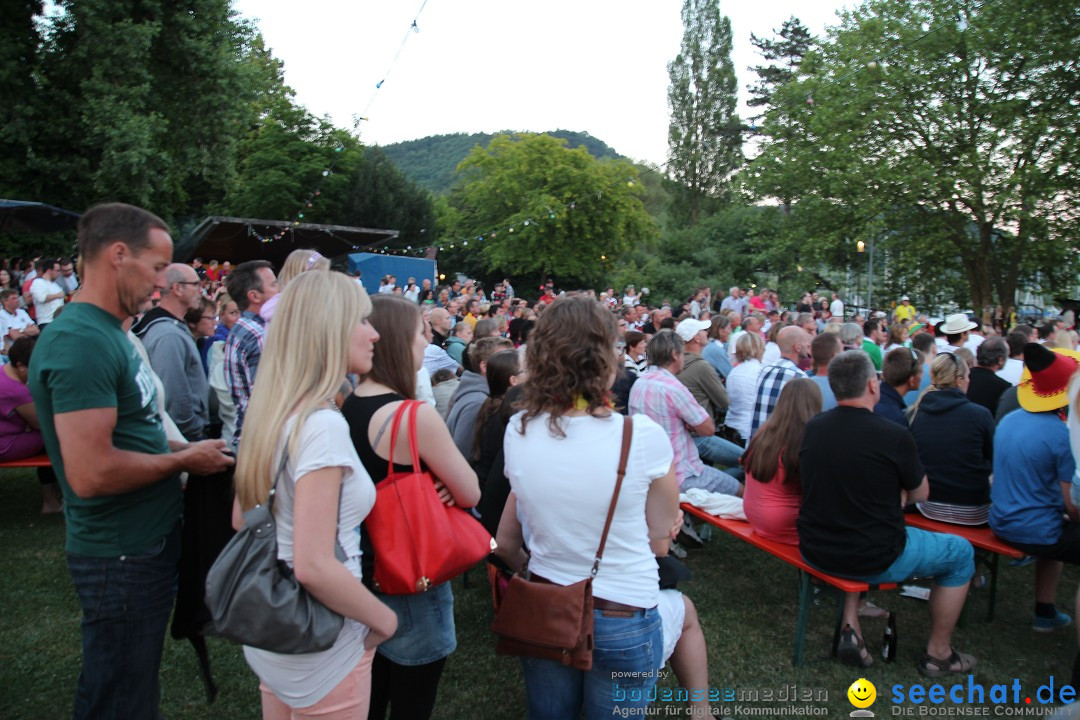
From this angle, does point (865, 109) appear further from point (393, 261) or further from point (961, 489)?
point (961, 489)

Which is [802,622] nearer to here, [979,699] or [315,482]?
[979,699]

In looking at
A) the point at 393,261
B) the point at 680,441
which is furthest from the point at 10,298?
the point at 393,261

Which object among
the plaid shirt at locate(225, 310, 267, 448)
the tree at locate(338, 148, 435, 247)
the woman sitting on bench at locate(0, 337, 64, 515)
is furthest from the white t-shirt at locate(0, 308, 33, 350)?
the tree at locate(338, 148, 435, 247)

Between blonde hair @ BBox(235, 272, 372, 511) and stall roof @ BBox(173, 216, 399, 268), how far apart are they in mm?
A: 18917

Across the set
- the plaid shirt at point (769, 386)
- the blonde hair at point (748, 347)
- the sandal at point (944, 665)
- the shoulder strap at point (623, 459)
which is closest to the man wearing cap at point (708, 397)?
the blonde hair at point (748, 347)

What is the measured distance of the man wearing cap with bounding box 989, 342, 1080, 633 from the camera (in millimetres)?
3846

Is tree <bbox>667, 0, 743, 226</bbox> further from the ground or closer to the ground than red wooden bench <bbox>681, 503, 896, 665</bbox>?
further from the ground

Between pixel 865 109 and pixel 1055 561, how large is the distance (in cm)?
2236

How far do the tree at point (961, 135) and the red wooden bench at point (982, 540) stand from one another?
20.0 m

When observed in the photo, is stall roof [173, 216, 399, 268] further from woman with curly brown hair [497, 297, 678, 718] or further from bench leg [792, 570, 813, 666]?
woman with curly brown hair [497, 297, 678, 718]

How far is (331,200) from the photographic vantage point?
Result: 36062 mm

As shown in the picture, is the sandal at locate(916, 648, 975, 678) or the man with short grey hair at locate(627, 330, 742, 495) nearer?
the sandal at locate(916, 648, 975, 678)

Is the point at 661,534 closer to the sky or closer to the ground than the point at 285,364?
closer to the ground

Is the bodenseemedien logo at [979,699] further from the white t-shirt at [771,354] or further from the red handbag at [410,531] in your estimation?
the white t-shirt at [771,354]
